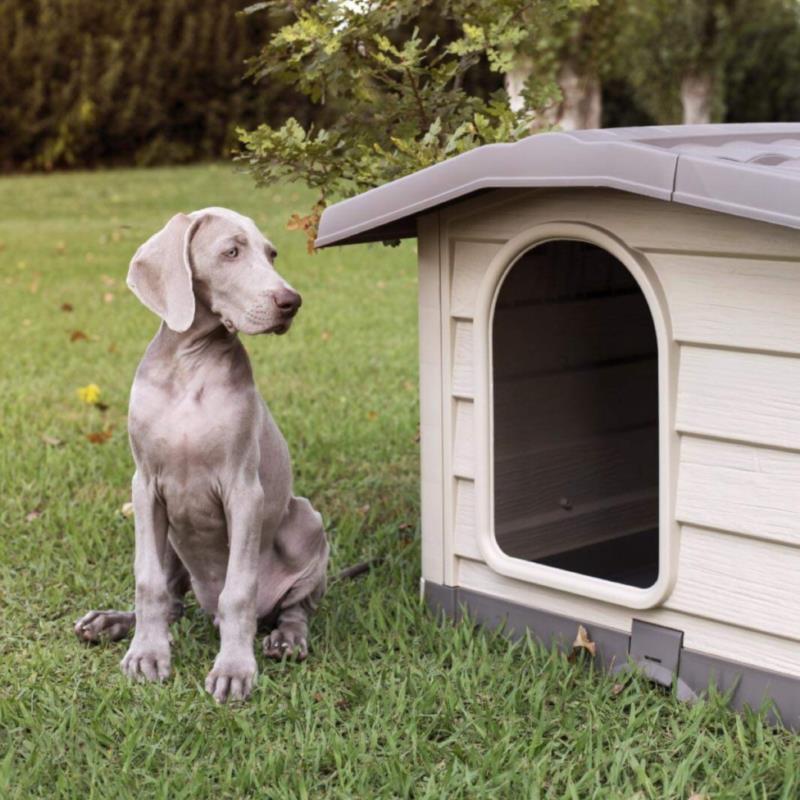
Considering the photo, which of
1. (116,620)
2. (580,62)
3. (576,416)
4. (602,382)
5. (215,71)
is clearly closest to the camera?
(116,620)

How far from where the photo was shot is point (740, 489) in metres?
3.36

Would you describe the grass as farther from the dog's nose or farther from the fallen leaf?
the dog's nose

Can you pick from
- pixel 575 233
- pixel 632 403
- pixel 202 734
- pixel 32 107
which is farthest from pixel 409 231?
pixel 32 107

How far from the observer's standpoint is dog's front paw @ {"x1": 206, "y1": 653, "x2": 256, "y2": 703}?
3520mm

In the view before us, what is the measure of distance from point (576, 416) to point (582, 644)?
3.83 feet

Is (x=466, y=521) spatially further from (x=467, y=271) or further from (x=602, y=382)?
(x=602, y=382)

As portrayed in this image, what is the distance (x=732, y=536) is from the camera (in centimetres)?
340

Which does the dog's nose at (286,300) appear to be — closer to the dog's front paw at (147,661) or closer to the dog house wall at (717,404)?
the dog house wall at (717,404)

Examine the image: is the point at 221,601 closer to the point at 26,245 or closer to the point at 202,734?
the point at 202,734

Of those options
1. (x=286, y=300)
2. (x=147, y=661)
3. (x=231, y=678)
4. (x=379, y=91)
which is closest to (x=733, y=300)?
(x=286, y=300)

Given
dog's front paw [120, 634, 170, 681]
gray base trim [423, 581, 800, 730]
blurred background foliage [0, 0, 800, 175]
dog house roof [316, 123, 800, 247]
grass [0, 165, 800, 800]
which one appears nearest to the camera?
dog house roof [316, 123, 800, 247]

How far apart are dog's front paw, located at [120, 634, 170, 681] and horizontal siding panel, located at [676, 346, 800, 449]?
1547mm

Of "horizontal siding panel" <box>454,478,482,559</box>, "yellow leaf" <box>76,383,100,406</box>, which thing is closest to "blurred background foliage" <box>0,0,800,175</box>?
"yellow leaf" <box>76,383,100,406</box>

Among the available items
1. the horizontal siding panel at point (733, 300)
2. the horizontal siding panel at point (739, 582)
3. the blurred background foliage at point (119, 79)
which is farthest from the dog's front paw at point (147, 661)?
the blurred background foliage at point (119, 79)
